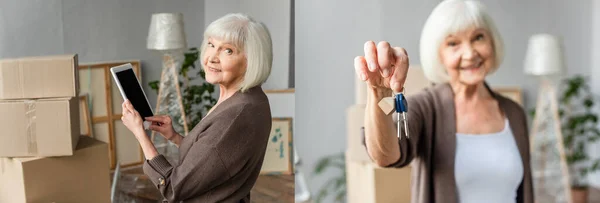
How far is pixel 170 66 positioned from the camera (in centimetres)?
145

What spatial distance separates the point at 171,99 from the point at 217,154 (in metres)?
0.19

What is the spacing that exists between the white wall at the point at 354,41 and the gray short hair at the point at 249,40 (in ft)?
0.41

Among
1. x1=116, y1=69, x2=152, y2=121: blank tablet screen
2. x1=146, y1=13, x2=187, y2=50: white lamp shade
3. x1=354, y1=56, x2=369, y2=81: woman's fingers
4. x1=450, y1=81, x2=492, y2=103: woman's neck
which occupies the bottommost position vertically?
x1=116, y1=69, x2=152, y2=121: blank tablet screen

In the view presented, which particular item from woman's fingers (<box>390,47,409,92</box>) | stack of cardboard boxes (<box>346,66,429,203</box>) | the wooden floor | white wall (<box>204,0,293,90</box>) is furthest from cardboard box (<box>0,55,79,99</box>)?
woman's fingers (<box>390,47,409,92</box>)

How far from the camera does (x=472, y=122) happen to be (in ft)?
3.82

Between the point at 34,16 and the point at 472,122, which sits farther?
the point at 34,16

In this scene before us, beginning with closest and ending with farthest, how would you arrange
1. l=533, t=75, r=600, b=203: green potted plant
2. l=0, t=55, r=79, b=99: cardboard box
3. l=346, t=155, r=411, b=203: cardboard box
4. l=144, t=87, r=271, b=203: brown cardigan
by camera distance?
1. l=533, t=75, r=600, b=203: green potted plant
2. l=346, t=155, r=411, b=203: cardboard box
3. l=144, t=87, r=271, b=203: brown cardigan
4. l=0, t=55, r=79, b=99: cardboard box

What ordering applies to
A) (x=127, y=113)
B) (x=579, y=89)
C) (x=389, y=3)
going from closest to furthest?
1. (x=579, y=89)
2. (x=389, y=3)
3. (x=127, y=113)

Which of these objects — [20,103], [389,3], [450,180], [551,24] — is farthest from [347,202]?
[20,103]

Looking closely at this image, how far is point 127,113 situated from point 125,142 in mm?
97

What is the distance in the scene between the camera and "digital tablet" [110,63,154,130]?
143 cm

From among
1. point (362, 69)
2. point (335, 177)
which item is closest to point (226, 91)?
point (335, 177)

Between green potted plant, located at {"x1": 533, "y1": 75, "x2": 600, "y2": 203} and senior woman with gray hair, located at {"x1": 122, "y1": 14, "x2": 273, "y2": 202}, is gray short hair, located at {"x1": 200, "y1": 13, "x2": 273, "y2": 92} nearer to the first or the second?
senior woman with gray hair, located at {"x1": 122, "y1": 14, "x2": 273, "y2": 202}

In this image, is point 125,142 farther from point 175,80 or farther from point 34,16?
point 34,16
